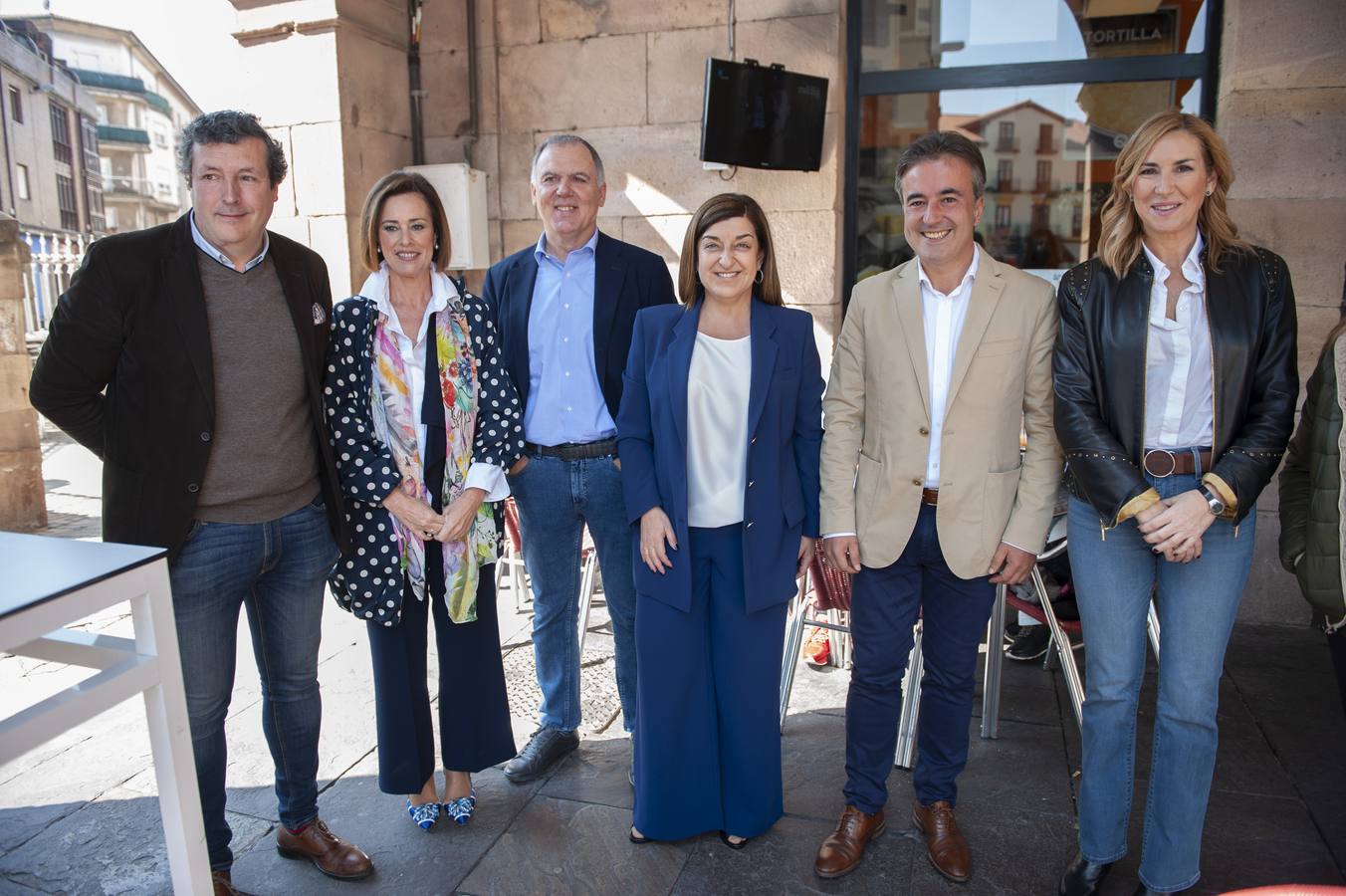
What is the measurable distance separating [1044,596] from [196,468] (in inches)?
107

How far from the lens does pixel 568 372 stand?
292cm

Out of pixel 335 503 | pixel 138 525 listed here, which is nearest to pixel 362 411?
pixel 335 503

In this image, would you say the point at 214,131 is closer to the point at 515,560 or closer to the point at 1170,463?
the point at 1170,463

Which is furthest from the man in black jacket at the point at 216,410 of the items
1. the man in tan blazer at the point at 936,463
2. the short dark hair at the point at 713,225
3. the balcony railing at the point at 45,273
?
the balcony railing at the point at 45,273

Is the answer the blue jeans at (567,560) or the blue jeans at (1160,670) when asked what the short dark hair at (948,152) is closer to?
the blue jeans at (1160,670)

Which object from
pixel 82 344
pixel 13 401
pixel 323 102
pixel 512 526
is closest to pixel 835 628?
pixel 512 526

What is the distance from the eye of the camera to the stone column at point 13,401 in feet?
21.5

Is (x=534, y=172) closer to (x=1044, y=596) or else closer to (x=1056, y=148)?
(x=1044, y=596)

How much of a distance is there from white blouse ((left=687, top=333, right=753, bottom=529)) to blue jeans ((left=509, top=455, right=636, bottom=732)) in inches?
19.6

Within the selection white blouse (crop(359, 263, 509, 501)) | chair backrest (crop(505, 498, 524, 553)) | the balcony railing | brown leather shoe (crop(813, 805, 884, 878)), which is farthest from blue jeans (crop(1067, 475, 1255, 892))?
the balcony railing

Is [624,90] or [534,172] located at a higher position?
[624,90]

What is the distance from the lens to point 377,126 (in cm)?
530

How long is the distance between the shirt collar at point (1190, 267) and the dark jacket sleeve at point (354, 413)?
1.97 metres

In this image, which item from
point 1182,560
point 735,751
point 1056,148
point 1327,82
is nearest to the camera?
point 1182,560
